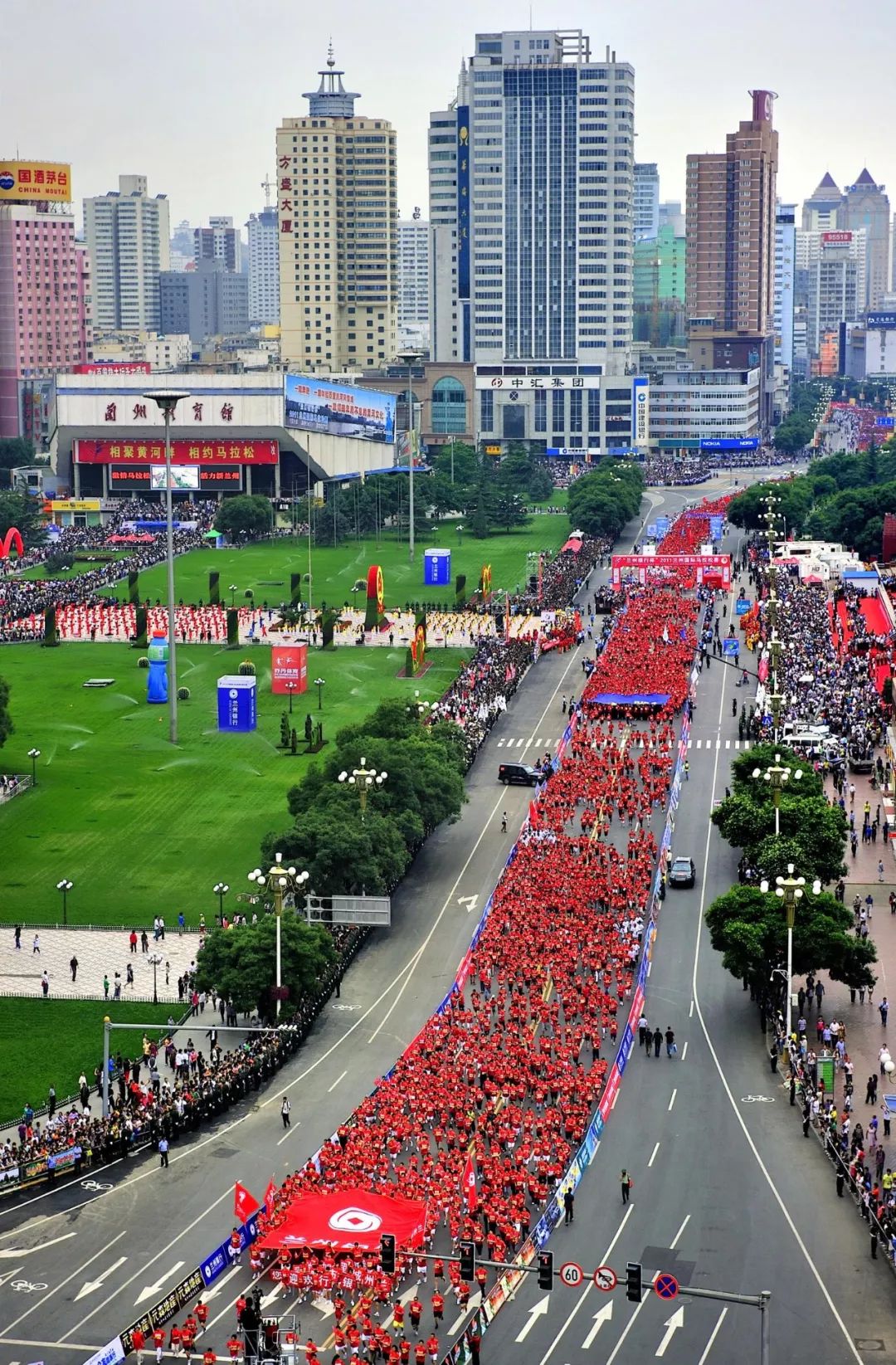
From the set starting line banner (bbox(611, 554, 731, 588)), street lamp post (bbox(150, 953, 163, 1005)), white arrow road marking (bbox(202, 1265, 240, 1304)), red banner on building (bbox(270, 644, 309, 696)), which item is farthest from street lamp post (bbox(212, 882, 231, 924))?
starting line banner (bbox(611, 554, 731, 588))

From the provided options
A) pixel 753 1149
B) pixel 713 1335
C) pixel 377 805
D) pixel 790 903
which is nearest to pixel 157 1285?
pixel 713 1335

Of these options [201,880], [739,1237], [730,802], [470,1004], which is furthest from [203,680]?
[739,1237]

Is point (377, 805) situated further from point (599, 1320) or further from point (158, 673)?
point (158, 673)

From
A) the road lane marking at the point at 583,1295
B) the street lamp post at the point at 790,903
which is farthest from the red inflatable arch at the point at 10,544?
the road lane marking at the point at 583,1295

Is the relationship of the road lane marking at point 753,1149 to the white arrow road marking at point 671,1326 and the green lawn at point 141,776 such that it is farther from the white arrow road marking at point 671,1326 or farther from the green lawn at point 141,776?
the green lawn at point 141,776

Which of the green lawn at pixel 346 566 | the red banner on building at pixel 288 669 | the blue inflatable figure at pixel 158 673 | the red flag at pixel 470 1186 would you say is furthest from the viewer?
the green lawn at pixel 346 566

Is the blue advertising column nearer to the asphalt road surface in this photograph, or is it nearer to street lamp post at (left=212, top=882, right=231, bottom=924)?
street lamp post at (left=212, top=882, right=231, bottom=924)
